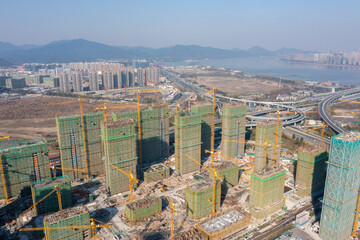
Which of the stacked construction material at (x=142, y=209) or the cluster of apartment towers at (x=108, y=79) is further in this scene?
the cluster of apartment towers at (x=108, y=79)

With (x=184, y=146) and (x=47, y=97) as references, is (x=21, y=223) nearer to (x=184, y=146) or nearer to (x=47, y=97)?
Result: (x=184, y=146)

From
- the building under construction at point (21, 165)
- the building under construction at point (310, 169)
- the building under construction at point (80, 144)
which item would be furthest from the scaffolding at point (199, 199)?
the building under construction at point (21, 165)

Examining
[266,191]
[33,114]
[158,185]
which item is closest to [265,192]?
[266,191]

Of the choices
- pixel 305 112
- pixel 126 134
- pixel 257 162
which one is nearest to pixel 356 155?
pixel 257 162

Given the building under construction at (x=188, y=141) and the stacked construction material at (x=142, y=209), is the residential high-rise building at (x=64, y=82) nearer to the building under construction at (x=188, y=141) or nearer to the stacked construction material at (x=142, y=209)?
the building under construction at (x=188, y=141)

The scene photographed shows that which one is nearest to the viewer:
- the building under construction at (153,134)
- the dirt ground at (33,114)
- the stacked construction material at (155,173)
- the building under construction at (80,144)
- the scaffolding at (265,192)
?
the scaffolding at (265,192)

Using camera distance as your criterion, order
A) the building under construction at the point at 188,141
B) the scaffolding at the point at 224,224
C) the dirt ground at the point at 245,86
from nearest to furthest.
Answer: the scaffolding at the point at 224,224
the building under construction at the point at 188,141
the dirt ground at the point at 245,86

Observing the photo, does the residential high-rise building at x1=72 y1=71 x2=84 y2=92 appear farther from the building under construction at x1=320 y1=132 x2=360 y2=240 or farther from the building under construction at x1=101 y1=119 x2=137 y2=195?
the building under construction at x1=320 y1=132 x2=360 y2=240

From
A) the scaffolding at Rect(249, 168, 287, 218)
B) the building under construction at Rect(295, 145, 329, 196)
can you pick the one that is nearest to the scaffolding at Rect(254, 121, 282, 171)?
the building under construction at Rect(295, 145, 329, 196)
